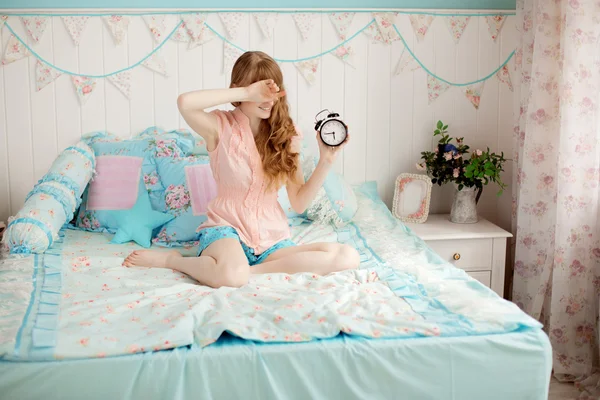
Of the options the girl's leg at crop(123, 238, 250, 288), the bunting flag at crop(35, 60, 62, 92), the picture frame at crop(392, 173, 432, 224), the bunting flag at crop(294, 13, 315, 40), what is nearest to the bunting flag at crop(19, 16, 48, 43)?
the bunting flag at crop(35, 60, 62, 92)

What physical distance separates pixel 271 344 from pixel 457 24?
7.13 feet

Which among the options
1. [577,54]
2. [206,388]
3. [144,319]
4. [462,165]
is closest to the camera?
[206,388]

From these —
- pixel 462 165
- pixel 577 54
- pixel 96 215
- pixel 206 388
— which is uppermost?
pixel 577 54

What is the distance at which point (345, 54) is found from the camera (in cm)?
333

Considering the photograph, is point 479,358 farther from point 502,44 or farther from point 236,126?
point 502,44

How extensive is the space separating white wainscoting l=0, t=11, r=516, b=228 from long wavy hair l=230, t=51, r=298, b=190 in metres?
0.76

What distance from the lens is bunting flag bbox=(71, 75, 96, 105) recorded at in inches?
127

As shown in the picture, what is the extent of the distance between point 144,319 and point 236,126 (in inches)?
35.5

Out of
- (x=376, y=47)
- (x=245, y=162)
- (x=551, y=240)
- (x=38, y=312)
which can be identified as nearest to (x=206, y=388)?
(x=38, y=312)

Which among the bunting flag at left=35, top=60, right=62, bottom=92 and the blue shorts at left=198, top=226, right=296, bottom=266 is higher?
the bunting flag at left=35, top=60, right=62, bottom=92

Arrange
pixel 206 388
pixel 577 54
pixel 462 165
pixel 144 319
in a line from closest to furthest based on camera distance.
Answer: pixel 206 388
pixel 144 319
pixel 577 54
pixel 462 165

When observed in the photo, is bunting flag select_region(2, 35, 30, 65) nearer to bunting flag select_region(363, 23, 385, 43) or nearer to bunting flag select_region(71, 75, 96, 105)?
bunting flag select_region(71, 75, 96, 105)

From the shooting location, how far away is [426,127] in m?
3.44

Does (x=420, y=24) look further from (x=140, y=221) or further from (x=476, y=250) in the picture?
(x=140, y=221)
